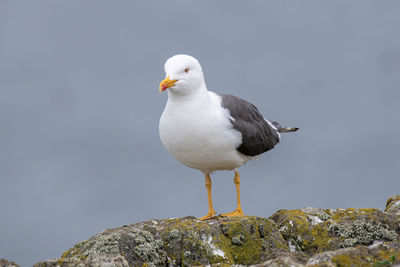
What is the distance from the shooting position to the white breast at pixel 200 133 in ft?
36.4

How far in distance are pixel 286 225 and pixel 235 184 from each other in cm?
216

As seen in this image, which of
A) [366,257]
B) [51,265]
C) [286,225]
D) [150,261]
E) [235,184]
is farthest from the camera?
[235,184]

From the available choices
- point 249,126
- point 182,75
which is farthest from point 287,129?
point 182,75

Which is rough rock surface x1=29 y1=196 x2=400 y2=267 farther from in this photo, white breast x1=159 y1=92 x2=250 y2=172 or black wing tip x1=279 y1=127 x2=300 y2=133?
black wing tip x1=279 y1=127 x2=300 y2=133

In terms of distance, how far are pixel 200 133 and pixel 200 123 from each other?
205mm

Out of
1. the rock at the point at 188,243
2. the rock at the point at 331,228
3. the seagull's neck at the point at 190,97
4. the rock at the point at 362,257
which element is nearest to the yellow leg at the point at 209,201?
the rock at the point at 331,228

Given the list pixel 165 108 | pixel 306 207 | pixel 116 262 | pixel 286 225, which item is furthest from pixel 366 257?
pixel 165 108

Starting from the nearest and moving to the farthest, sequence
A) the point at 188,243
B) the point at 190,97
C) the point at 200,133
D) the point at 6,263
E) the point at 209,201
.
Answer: the point at 6,263 < the point at 188,243 < the point at 200,133 < the point at 190,97 < the point at 209,201

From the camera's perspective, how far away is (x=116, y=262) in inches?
281

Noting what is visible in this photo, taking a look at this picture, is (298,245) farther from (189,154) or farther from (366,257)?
(366,257)

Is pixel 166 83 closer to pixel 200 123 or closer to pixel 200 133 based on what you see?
pixel 200 123

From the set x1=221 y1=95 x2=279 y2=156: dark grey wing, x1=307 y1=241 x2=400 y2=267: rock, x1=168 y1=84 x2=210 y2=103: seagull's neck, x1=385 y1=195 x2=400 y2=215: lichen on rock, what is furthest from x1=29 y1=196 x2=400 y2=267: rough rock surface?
x1=168 y1=84 x2=210 y2=103: seagull's neck

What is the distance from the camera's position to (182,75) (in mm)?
10922

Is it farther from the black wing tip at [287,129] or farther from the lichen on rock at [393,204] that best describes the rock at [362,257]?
the black wing tip at [287,129]
